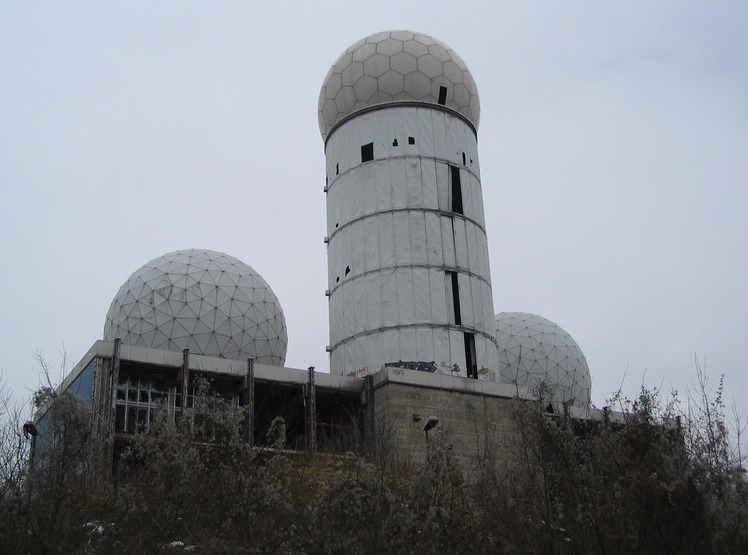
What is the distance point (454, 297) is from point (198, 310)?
27.3 feet

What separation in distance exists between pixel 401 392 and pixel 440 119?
10.3m

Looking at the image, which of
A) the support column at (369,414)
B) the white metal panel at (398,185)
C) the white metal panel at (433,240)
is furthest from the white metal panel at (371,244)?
the support column at (369,414)

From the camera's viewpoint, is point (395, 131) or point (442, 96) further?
point (442, 96)

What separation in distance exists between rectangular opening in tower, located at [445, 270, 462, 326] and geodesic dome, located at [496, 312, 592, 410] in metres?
7.20

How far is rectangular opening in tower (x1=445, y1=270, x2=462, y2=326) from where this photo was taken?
2981cm

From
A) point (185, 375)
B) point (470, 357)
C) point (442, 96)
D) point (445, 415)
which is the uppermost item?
point (442, 96)

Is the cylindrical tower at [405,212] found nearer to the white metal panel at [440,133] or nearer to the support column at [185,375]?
the white metal panel at [440,133]

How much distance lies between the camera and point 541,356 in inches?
1483

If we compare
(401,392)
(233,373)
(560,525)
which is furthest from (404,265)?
(560,525)

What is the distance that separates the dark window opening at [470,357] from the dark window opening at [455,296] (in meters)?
0.57

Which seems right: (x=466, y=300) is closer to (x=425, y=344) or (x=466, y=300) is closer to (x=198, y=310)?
(x=425, y=344)

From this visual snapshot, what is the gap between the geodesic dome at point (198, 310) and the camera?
2916cm

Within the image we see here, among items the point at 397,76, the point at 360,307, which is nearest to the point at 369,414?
the point at 360,307

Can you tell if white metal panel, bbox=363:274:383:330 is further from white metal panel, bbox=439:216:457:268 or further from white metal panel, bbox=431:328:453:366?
white metal panel, bbox=439:216:457:268
